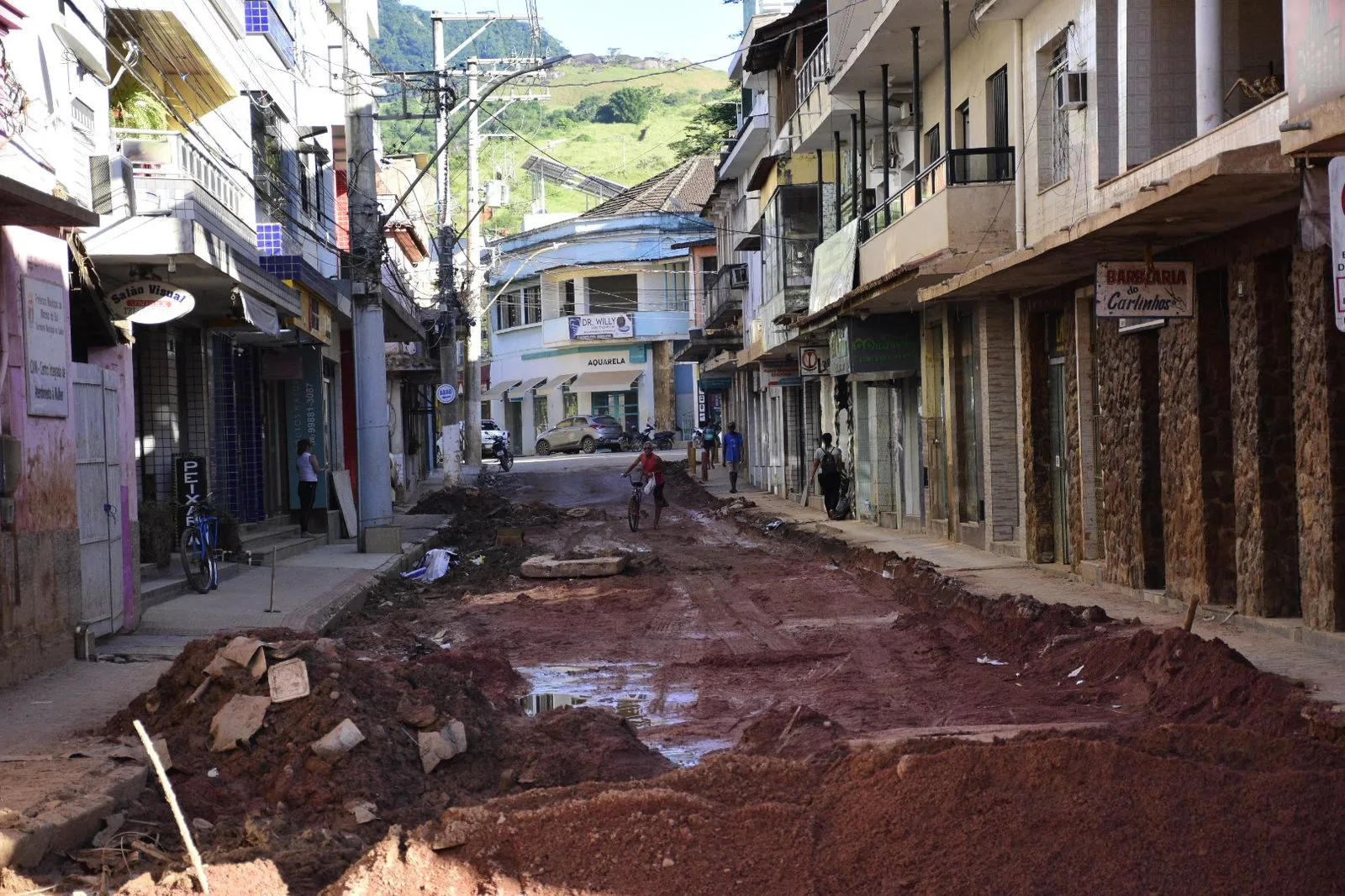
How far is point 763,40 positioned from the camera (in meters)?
32.7

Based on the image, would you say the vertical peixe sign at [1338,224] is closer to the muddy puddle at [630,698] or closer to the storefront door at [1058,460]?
the muddy puddle at [630,698]

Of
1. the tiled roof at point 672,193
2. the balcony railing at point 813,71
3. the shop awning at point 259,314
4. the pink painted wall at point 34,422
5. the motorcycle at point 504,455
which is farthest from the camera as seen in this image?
the tiled roof at point 672,193

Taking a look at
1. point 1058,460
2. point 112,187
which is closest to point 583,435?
point 1058,460

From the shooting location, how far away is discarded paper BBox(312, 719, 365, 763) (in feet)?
26.0

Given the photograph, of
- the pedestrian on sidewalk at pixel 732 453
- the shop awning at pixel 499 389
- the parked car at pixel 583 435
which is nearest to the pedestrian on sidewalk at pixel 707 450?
the pedestrian on sidewalk at pixel 732 453

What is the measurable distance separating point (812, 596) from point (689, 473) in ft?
101

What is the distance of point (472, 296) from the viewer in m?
50.4

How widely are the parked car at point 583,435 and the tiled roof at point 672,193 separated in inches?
378

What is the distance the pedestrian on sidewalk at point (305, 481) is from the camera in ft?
81.2

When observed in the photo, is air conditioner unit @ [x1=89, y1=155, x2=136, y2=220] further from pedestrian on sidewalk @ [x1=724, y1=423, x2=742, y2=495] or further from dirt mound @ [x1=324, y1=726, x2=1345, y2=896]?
pedestrian on sidewalk @ [x1=724, y1=423, x2=742, y2=495]

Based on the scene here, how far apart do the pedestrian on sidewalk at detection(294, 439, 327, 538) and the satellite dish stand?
940 cm

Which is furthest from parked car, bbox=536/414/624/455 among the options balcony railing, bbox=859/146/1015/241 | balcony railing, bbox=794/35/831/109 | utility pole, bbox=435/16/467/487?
balcony railing, bbox=859/146/1015/241

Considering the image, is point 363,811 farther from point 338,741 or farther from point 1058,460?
point 1058,460

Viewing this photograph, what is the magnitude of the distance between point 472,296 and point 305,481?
26.0m
